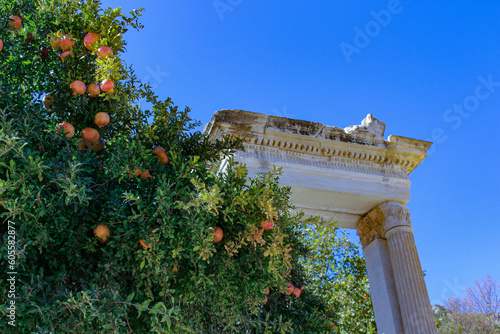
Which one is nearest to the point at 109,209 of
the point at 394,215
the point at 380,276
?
the point at 394,215

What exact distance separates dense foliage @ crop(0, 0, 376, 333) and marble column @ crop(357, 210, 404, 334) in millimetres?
4837

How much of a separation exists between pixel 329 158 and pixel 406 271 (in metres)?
2.46

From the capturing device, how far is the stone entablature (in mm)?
7785

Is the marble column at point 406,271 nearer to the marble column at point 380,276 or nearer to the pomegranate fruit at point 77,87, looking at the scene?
the marble column at point 380,276

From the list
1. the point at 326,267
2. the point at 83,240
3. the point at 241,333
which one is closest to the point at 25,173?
the point at 83,240

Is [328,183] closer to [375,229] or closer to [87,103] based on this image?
[375,229]

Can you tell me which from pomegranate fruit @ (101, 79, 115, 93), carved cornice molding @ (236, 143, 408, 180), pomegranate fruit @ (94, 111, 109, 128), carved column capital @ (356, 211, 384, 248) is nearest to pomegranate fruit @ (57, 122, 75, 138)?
pomegranate fruit @ (94, 111, 109, 128)

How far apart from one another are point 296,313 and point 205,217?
2.82 m

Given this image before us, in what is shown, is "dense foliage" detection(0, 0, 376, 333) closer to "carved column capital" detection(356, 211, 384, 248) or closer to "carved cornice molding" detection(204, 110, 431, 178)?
"carved cornice molding" detection(204, 110, 431, 178)

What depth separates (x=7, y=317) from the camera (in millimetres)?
2684

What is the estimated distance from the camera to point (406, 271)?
26.5ft

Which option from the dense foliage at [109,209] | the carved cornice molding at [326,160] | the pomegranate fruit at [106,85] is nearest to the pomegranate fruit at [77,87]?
the dense foliage at [109,209]

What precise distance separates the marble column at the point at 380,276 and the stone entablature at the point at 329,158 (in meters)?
0.35

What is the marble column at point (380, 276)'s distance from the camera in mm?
8180
